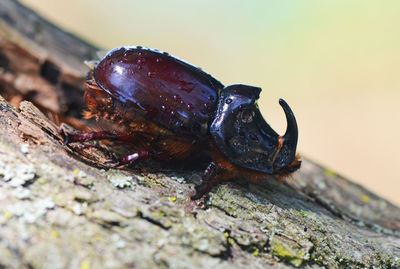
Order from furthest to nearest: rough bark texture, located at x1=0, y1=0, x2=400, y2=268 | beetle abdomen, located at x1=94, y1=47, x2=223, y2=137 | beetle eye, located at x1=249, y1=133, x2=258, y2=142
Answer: beetle eye, located at x1=249, y1=133, x2=258, y2=142 < beetle abdomen, located at x1=94, y1=47, x2=223, y2=137 < rough bark texture, located at x1=0, y1=0, x2=400, y2=268

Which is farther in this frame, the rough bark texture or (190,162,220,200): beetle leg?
(190,162,220,200): beetle leg

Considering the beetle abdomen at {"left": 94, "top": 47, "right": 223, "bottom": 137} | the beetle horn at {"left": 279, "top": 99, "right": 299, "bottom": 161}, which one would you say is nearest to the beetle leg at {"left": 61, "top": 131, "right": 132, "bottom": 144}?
the beetle abdomen at {"left": 94, "top": 47, "right": 223, "bottom": 137}

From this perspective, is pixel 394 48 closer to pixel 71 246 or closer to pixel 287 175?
pixel 287 175

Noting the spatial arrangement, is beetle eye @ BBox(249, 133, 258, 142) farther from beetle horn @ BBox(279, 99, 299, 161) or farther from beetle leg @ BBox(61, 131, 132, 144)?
beetle leg @ BBox(61, 131, 132, 144)

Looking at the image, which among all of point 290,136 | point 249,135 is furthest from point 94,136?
point 290,136

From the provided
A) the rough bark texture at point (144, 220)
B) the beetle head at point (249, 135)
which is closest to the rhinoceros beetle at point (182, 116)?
the beetle head at point (249, 135)

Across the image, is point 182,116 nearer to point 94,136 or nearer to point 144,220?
point 94,136
